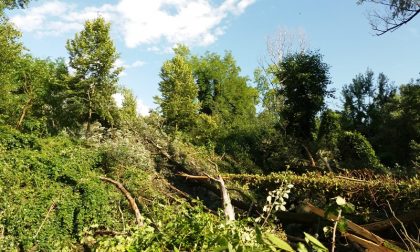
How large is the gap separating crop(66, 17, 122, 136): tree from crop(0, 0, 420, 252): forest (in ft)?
0.24

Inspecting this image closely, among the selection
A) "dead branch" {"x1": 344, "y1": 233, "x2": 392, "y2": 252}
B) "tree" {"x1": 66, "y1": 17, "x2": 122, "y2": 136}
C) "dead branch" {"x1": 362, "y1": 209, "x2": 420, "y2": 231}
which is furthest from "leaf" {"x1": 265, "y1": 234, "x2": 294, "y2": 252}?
"tree" {"x1": 66, "y1": 17, "x2": 122, "y2": 136}

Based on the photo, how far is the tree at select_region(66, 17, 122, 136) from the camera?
21709mm

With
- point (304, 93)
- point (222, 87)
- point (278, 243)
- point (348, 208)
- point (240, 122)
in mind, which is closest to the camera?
point (278, 243)

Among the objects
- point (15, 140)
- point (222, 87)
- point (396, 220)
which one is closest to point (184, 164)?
point (15, 140)

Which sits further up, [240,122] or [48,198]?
[240,122]

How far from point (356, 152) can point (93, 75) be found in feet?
49.2

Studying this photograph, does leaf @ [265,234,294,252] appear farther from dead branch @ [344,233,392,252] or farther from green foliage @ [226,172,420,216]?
green foliage @ [226,172,420,216]

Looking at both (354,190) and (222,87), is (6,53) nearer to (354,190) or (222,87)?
(354,190)

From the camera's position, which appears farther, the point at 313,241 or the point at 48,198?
the point at 48,198

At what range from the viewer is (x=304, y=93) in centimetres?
2253

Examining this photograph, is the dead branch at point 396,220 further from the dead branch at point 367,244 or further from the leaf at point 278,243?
the leaf at point 278,243

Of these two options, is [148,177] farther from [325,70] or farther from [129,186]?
[325,70]

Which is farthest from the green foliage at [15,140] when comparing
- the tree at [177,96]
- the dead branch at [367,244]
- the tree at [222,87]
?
the tree at [222,87]

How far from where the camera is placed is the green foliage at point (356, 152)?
755 inches
